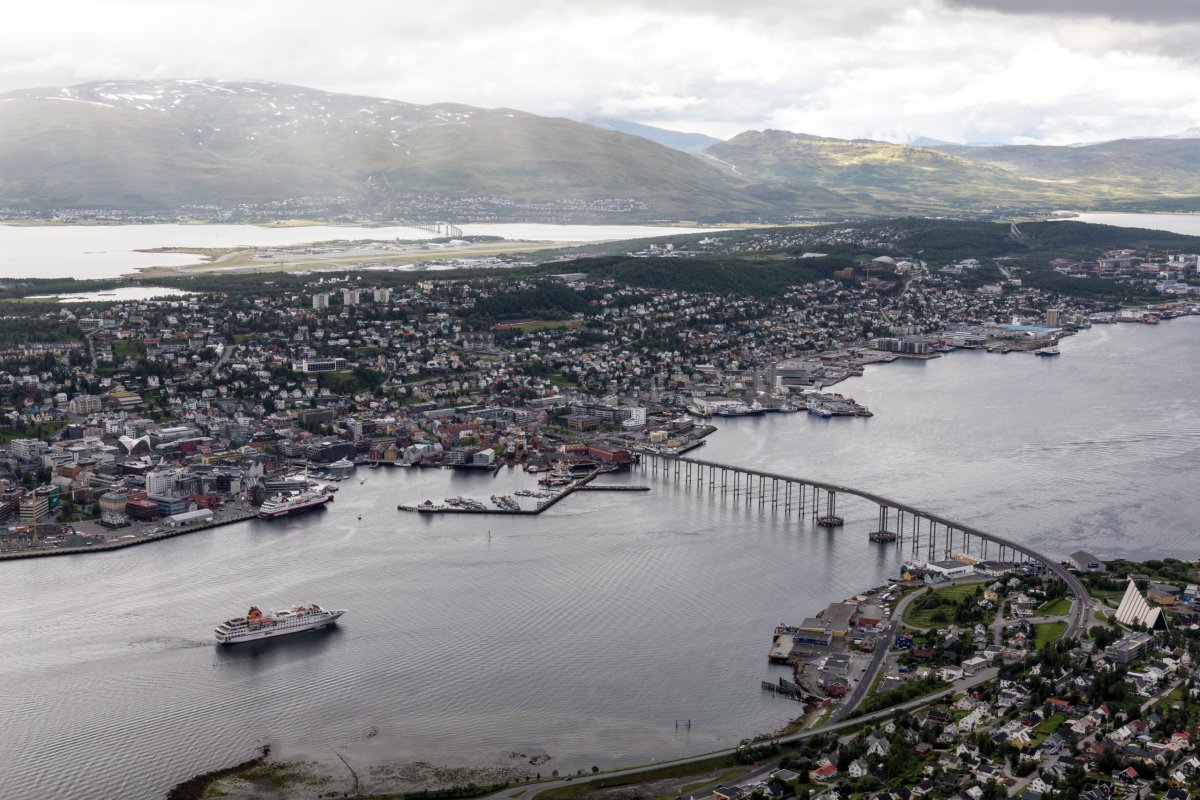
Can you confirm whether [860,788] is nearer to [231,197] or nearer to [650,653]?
[650,653]

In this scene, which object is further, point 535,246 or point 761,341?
point 535,246

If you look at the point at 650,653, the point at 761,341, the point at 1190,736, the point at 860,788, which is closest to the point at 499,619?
the point at 650,653

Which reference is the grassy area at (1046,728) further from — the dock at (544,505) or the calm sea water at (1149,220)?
the calm sea water at (1149,220)

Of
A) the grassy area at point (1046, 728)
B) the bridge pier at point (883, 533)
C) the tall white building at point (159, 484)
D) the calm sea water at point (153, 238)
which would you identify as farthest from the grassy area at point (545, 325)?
the grassy area at point (1046, 728)

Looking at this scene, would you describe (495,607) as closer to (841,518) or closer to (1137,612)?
(841,518)

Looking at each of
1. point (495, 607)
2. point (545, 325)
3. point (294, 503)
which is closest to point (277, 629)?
point (495, 607)

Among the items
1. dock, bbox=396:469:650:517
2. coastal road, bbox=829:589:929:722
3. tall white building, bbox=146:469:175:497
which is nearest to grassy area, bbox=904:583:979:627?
coastal road, bbox=829:589:929:722
